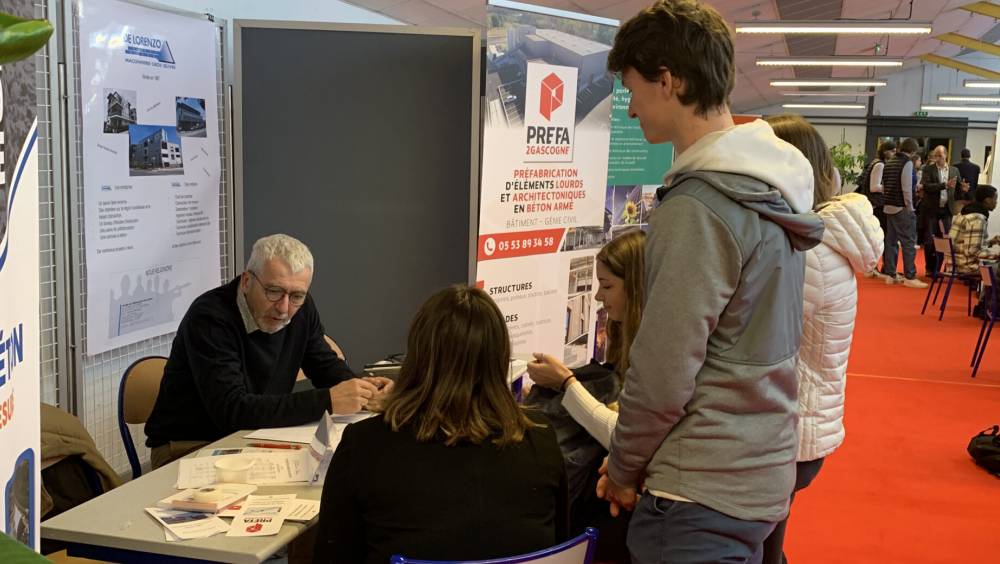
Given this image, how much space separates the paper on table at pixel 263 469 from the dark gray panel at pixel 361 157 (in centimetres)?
174

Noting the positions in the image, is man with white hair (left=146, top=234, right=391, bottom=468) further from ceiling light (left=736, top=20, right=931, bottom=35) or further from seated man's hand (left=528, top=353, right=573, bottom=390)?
ceiling light (left=736, top=20, right=931, bottom=35)

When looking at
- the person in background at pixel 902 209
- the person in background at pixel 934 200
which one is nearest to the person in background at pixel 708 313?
the person in background at pixel 902 209

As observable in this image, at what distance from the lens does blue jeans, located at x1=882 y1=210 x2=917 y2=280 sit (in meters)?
11.2

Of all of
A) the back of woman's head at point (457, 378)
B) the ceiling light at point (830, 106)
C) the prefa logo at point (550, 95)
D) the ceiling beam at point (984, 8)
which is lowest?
the back of woman's head at point (457, 378)

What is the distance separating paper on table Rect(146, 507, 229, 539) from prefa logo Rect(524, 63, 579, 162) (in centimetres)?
228

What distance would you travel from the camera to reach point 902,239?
11477 mm

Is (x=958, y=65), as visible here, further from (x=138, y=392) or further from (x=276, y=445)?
(x=276, y=445)

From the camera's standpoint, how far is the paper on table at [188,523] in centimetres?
186

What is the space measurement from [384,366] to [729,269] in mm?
1939

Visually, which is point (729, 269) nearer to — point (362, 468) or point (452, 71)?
point (362, 468)

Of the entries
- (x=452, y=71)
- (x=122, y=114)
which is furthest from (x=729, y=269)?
(x=122, y=114)

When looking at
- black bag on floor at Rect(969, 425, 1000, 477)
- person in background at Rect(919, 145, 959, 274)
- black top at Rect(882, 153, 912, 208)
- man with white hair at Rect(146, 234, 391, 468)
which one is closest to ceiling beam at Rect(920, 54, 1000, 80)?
person in background at Rect(919, 145, 959, 274)

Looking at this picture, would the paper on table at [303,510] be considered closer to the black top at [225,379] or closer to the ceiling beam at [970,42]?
the black top at [225,379]

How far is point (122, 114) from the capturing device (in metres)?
3.62
